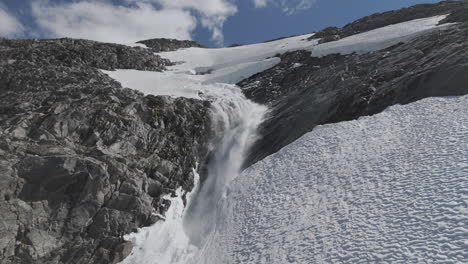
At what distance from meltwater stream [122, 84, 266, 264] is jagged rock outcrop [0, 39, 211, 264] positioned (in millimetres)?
715

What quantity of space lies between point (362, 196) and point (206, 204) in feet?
32.8

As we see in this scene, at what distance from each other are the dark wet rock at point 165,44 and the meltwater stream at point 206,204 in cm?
2994

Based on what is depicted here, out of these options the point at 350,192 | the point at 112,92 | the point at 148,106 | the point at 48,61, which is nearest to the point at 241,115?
the point at 148,106

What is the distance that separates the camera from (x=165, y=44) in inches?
2434

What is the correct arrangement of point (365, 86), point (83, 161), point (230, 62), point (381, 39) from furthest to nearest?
point (230, 62)
point (381, 39)
point (365, 86)
point (83, 161)

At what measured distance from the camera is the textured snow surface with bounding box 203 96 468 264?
11320 millimetres

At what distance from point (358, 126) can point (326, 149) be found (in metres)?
2.60

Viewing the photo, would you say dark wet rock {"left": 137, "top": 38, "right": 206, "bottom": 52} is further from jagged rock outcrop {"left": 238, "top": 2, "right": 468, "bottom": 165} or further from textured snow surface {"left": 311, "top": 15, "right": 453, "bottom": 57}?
jagged rock outcrop {"left": 238, "top": 2, "right": 468, "bottom": 165}

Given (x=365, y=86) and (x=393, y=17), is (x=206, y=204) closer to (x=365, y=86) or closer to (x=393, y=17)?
(x=365, y=86)

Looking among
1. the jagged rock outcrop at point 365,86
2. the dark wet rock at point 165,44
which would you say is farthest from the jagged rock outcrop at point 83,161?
the dark wet rock at point 165,44

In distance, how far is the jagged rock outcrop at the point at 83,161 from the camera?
54.3ft

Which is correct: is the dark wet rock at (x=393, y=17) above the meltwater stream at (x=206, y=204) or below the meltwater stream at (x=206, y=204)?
above

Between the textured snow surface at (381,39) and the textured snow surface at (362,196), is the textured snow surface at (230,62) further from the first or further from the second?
the textured snow surface at (362,196)

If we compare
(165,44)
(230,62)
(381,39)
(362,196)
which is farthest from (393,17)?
(362,196)
